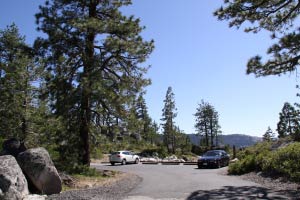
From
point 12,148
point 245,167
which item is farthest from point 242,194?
point 245,167

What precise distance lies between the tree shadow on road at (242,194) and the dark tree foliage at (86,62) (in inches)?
400

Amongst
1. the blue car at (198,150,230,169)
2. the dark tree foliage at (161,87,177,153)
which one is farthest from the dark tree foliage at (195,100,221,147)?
the blue car at (198,150,230,169)

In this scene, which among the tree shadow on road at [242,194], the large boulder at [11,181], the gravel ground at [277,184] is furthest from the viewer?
the gravel ground at [277,184]

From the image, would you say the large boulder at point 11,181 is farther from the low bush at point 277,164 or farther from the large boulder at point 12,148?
the low bush at point 277,164

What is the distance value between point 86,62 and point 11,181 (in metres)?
12.3

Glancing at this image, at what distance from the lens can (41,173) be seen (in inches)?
626

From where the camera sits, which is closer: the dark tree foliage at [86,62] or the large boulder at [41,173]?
the large boulder at [41,173]

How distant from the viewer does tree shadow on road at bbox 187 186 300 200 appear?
1430cm

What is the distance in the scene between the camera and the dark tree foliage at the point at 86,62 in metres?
24.3

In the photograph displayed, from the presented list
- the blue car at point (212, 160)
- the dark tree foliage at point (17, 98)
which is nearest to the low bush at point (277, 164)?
the blue car at point (212, 160)

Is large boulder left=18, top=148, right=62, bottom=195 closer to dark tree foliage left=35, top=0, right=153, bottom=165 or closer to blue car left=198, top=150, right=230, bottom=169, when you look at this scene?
dark tree foliage left=35, top=0, right=153, bottom=165

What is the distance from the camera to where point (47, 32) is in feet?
82.9

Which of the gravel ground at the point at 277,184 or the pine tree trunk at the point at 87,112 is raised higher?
the pine tree trunk at the point at 87,112

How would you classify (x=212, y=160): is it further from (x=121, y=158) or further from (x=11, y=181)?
(x=11, y=181)
